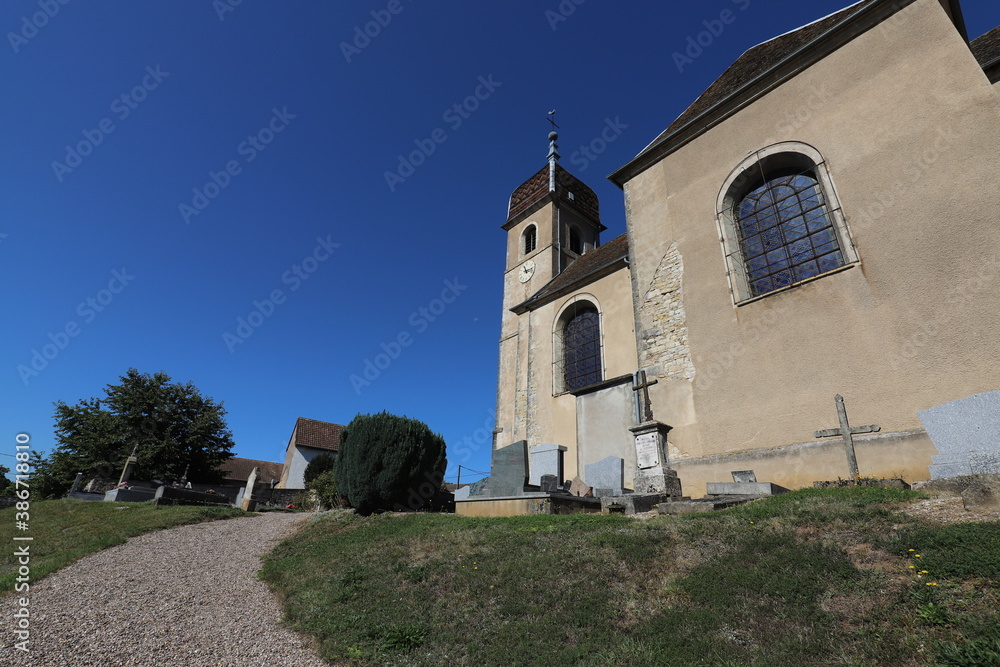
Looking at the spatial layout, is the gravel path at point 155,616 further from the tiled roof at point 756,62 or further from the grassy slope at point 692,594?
the tiled roof at point 756,62

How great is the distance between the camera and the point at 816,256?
29.9 feet

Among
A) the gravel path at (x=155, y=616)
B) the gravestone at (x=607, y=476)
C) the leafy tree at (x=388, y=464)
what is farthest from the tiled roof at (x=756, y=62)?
the gravel path at (x=155, y=616)

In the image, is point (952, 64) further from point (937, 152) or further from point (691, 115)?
point (691, 115)

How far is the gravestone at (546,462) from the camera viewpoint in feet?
38.4

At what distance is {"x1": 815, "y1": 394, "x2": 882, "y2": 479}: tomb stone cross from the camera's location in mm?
7309

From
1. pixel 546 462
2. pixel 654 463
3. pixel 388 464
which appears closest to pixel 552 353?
pixel 546 462

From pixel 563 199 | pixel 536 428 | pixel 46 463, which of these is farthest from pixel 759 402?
pixel 46 463

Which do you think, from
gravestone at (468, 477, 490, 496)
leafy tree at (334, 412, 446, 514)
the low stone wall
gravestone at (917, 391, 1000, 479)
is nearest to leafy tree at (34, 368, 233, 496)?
the low stone wall

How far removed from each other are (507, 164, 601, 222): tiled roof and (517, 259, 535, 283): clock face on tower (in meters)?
3.29

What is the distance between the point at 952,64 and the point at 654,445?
29.0 ft

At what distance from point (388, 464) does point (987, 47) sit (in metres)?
16.9

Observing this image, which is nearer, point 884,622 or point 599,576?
point 884,622

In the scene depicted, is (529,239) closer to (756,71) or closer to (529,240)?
(529,240)

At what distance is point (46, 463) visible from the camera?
24953mm
